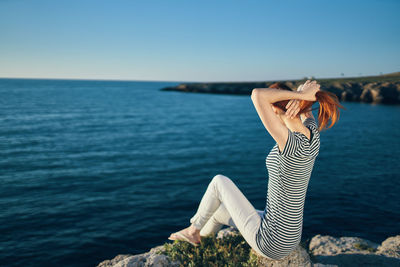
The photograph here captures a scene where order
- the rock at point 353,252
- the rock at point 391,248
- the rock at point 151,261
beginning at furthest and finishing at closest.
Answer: the rock at point 391,248, the rock at point 353,252, the rock at point 151,261

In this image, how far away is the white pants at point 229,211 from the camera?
139 inches

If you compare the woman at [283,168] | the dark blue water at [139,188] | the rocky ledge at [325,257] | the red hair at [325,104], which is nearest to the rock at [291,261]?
the rocky ledge at [325,257]

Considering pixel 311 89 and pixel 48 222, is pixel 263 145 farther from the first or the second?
pixel 311 89

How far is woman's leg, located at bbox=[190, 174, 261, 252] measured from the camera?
3508mm

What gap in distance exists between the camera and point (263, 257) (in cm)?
385

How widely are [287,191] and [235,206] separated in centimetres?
80

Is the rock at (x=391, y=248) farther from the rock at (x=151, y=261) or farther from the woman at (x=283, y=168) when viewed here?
the rock at (x=151, y=261)

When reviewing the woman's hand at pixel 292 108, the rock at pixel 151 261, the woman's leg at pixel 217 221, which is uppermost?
the woman's hand at pixel 292 108

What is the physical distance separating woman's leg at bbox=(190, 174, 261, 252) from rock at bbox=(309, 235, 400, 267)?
2378 mm

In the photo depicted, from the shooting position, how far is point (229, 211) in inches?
145

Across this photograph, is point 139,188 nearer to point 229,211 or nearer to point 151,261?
point 151,261

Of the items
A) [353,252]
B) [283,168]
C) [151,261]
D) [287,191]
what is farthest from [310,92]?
[353,252]

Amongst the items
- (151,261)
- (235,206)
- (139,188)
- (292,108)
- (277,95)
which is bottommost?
(139,188)

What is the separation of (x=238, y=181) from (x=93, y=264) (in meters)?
7.38
